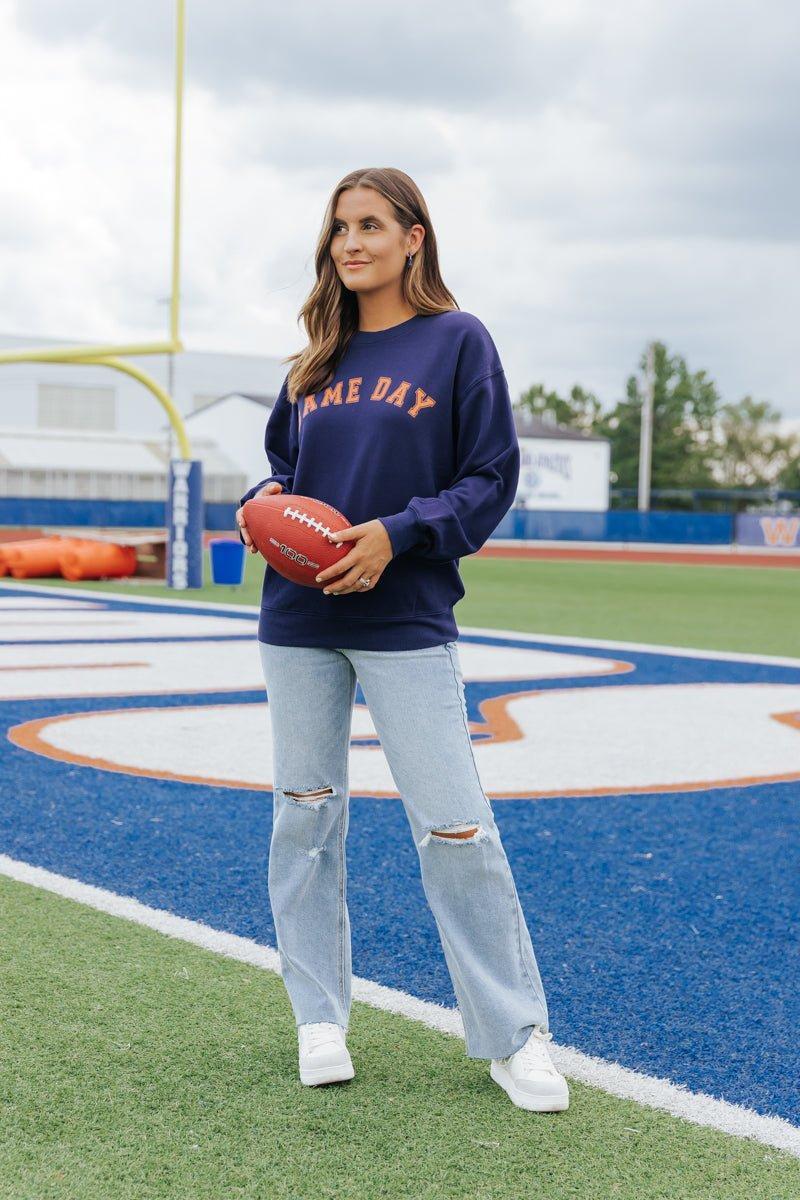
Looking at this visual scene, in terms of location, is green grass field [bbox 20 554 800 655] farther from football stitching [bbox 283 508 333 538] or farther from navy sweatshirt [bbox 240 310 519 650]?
football stitching [bbox 283 508 333 538]

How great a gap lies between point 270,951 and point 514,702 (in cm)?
506

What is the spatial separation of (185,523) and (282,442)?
51.2ft

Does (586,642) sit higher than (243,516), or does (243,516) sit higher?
(243,516)

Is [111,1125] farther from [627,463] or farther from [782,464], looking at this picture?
[782,464]

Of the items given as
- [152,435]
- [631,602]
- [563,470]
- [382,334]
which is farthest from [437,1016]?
[563,470]

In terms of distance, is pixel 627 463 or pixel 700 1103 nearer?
pixel 700 1103

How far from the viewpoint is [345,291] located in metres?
3.00

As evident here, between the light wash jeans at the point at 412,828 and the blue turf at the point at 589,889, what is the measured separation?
450 mm

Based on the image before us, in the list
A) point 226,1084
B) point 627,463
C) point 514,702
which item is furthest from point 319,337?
point 627,463

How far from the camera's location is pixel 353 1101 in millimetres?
2842

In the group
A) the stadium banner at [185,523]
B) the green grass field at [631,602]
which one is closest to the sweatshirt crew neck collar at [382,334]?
the green grass field at [631,602]

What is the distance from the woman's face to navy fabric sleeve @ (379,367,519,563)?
316mm

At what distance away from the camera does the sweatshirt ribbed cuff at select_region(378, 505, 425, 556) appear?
2.71 metres

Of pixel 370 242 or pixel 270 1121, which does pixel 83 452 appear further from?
pixel 270 1121
